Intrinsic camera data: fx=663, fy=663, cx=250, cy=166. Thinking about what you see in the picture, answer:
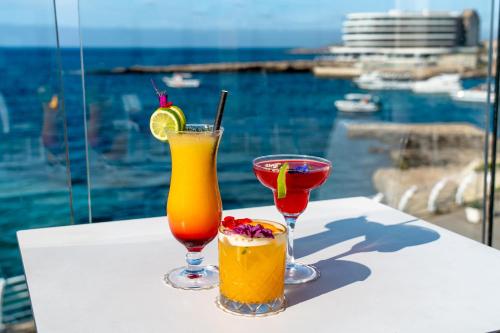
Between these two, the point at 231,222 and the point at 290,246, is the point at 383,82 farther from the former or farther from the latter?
the point at 231,222

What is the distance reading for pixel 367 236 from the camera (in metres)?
1.43

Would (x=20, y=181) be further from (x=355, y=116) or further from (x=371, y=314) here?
(x=355, y=116)

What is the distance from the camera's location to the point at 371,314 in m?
1.01

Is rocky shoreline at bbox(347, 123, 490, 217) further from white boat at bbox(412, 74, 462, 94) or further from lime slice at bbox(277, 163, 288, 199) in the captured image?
lime slice at bbox(277, 163, 288, 199)

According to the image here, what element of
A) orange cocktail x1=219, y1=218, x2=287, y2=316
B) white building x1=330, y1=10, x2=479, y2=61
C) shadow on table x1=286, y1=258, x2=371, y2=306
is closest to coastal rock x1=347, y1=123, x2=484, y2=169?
white building x1=330, y1=10, x2=479, y2=61

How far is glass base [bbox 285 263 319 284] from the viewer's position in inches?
45.3

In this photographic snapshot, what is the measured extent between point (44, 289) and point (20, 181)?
3282 millimetres

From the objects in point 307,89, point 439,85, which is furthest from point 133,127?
point 439,85

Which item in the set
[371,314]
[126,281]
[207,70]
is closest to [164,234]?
[126,281]

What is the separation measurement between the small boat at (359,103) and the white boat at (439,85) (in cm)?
168

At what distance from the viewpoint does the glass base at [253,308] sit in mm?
1007

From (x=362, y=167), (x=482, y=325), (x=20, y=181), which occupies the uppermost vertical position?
(x=482, y=325)

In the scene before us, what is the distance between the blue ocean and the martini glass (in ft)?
2.82

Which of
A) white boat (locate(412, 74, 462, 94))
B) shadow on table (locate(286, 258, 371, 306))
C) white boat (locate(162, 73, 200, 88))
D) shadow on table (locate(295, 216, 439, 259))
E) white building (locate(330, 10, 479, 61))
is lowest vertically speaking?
white boat (locate(412, 74, 462, 94))
